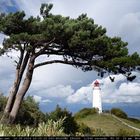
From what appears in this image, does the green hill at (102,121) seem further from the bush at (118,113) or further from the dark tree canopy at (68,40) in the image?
the dark tree canopy at (68,40)

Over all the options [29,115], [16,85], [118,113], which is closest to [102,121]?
[118,113]

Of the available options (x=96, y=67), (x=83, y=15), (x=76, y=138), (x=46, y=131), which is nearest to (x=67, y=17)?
(x=83, y=15)

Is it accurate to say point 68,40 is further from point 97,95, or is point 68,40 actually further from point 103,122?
point 97,95

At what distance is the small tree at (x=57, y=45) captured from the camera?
1377 inches

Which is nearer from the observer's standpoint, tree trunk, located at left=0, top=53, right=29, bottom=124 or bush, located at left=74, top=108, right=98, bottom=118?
tree trunk, located at left=0, top=53, right=29, bottom=124

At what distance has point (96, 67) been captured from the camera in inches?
1485

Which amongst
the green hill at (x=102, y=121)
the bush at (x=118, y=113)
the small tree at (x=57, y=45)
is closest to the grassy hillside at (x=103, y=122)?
the green hill at (x=102, y=121)

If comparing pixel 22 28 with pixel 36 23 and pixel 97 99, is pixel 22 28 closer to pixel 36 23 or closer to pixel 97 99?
pixel 36 23

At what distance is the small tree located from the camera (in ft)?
115

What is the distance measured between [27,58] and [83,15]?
20.4 feet

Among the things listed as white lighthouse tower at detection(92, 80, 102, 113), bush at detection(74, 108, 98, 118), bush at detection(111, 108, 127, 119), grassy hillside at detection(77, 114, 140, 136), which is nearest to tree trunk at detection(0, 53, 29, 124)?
grassy hillside at detection(77, 114, 140, 136)

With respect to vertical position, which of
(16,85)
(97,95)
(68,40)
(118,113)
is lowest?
(16,85)

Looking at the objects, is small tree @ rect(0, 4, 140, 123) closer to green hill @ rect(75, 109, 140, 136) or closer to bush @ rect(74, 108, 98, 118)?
green hill @ rect(75, 109, 140, 136)

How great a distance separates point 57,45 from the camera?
37500 mm
